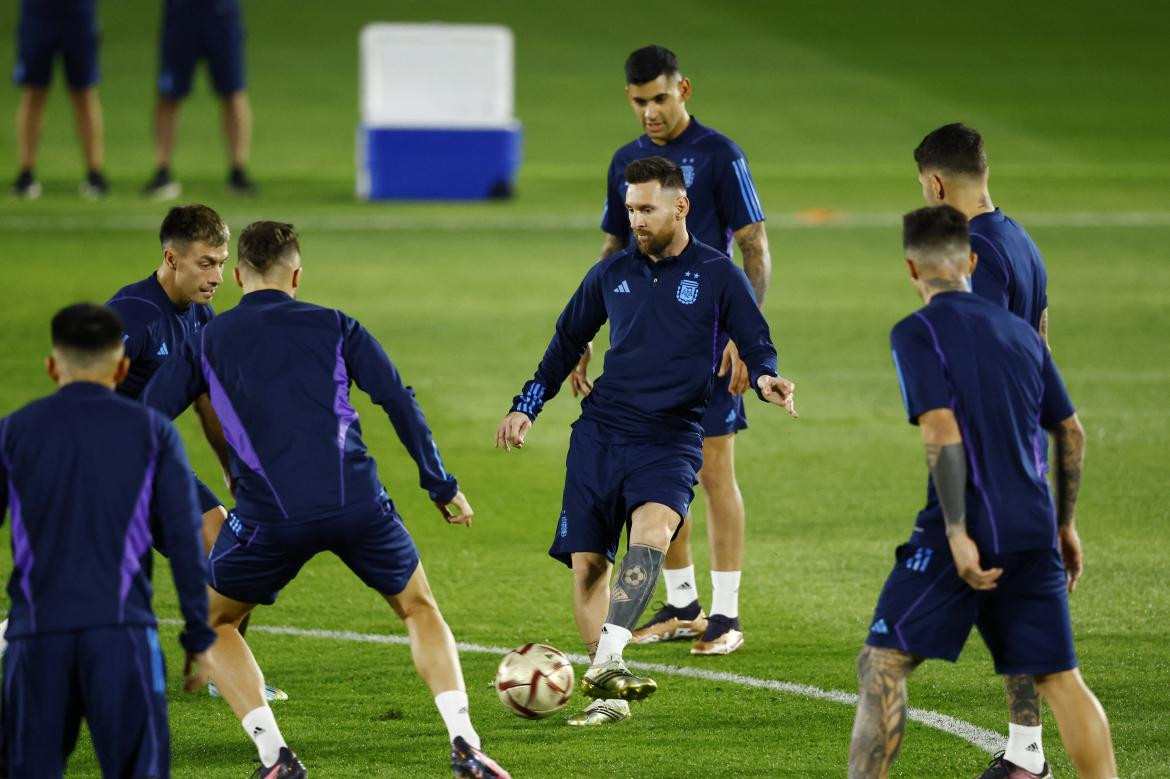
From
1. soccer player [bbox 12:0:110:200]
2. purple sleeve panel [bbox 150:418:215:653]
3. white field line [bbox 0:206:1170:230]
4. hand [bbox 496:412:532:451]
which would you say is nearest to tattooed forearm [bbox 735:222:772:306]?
hand [bbox 496:412:532:451]

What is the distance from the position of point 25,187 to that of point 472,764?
16.6m

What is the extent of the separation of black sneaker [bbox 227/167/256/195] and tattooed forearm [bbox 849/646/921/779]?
1671 cm

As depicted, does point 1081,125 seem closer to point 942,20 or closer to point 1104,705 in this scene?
point 942,20

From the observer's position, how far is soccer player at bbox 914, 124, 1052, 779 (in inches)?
263

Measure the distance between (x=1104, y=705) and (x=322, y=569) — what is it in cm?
426

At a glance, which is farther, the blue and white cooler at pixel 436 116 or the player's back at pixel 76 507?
the blue and white cooler at pixel 436 116

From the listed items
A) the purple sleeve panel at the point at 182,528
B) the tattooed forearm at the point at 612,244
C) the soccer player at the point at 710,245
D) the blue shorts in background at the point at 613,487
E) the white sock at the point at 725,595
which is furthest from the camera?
the tattooed forearm at the point at 612,244

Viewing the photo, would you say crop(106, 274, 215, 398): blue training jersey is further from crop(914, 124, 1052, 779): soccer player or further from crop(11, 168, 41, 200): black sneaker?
crop(11, 168, 41, 200): black sneaker

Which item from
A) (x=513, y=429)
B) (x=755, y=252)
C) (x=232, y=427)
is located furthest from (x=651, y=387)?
(x=232, y=427)

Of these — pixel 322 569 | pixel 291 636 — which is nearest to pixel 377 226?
pixel 322 569

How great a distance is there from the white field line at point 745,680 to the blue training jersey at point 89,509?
3.12 m

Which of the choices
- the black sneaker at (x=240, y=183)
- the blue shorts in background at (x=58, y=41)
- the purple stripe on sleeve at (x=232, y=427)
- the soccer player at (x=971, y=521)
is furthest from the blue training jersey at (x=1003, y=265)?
the black sneaker at (x=240, y=183)

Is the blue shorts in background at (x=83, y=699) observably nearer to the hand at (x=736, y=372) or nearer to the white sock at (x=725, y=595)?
the hand at (x=736, y=372)

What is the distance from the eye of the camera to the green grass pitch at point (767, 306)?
764 centimetres
